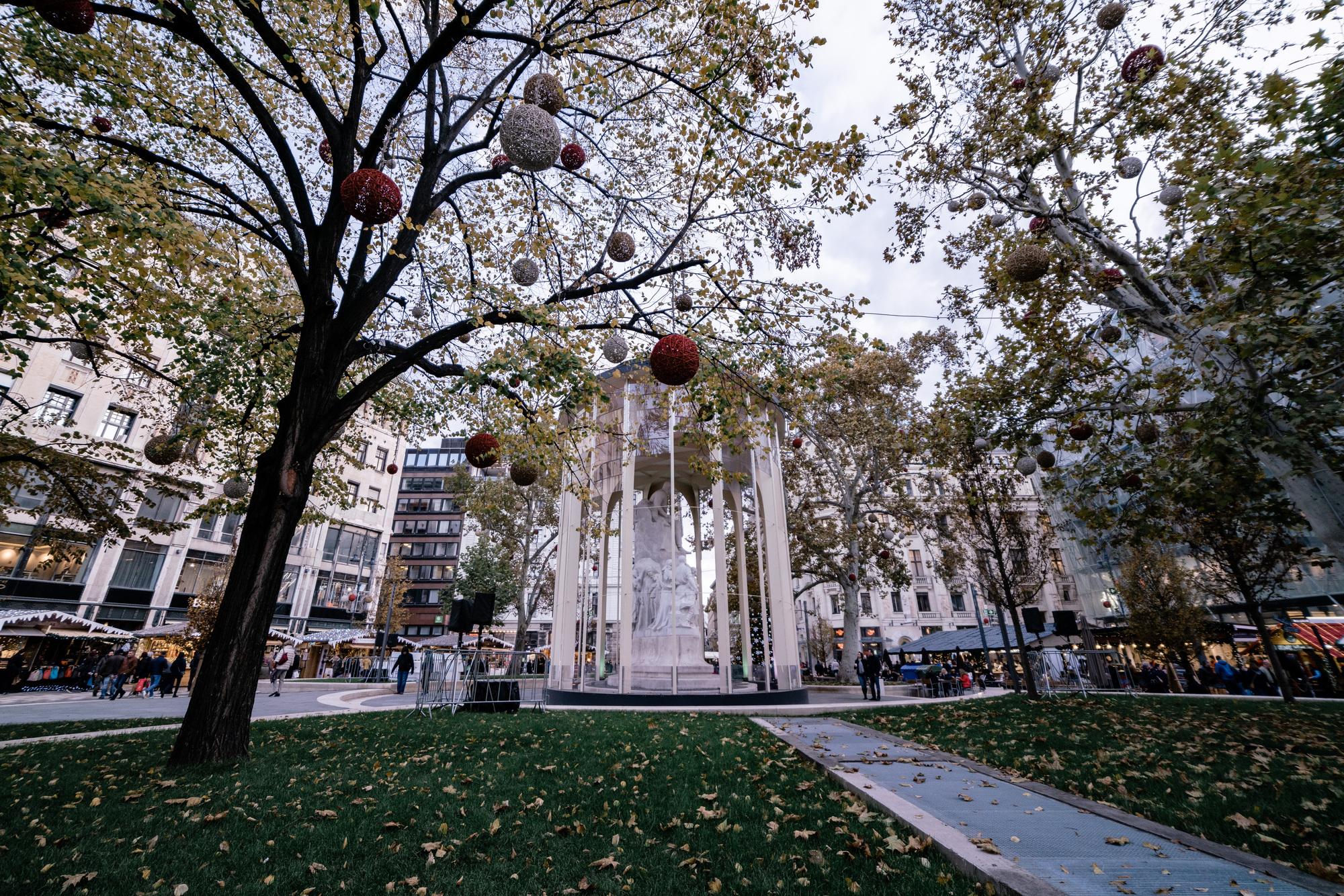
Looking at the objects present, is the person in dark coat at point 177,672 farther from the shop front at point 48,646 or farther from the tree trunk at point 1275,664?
the tree trunk at point 1275,664

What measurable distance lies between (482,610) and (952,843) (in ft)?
38.3

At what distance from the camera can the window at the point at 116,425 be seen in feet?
96.7

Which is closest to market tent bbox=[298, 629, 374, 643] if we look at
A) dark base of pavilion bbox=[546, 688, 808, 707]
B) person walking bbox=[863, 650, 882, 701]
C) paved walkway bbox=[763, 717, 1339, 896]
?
dark base of pavilion bbox=[546, 688, 808, 707]

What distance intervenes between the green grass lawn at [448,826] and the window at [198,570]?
34915 millimetres

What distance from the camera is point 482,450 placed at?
754 centimetres

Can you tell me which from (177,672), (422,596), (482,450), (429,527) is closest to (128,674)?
(177,672)

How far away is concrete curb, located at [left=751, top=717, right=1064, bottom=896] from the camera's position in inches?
106

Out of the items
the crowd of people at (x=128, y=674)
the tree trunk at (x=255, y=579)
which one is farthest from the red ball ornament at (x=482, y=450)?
the crowd of people at (x=128, y=674)

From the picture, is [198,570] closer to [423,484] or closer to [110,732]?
[110,732]

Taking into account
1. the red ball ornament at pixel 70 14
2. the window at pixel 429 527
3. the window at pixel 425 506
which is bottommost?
the red ball ornament at pixel 70 14

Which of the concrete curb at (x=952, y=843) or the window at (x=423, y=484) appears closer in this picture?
the concrete curb at (x=952, y=843)

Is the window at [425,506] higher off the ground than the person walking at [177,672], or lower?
higher

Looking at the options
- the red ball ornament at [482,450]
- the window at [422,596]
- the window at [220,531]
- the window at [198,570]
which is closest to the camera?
the red ball ornament at [482,450]

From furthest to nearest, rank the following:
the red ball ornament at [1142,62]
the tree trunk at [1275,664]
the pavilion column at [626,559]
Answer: the pavilion column at [626,559] → the tree trunk at [1275,664] → the red ball ornament at [1142,62]
